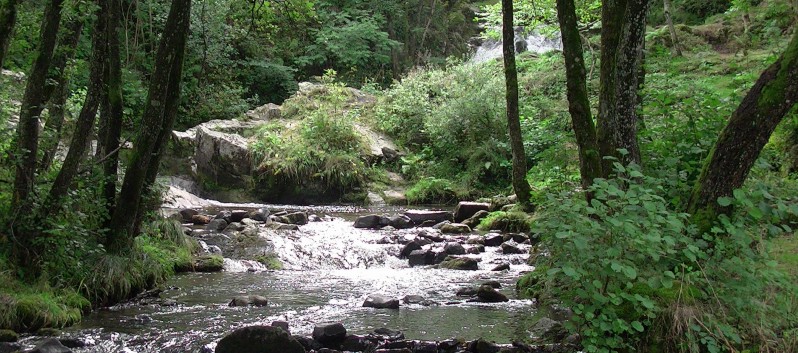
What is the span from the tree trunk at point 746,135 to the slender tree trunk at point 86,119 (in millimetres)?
6512

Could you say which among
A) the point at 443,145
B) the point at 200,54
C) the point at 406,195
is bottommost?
the point at 406,195

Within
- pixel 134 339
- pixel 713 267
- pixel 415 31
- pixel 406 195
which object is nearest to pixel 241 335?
pixel 134 339

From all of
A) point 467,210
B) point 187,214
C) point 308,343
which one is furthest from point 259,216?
point 308,343

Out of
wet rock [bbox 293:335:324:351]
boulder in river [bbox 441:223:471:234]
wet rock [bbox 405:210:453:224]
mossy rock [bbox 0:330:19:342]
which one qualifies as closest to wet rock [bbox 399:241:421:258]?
boulder in river [bbox 441:223:471:234]

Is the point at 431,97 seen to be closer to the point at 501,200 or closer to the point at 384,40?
the point at 384,40

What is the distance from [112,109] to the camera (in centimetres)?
879

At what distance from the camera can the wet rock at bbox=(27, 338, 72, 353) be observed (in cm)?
569

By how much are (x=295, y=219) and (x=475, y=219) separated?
4.26 metres

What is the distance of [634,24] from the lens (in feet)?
21.8

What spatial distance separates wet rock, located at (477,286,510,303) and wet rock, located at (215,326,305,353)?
3062 millimetres

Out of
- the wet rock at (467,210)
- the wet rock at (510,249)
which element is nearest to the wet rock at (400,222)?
the wet rock at (467,210)

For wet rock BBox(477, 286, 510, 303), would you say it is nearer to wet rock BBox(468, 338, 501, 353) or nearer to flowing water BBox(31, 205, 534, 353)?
flowing water BBox(31, 205, 534, 353)

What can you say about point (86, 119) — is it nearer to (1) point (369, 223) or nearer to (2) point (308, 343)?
(2) point (308, 343)

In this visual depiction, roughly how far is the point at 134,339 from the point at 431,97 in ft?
63.5
